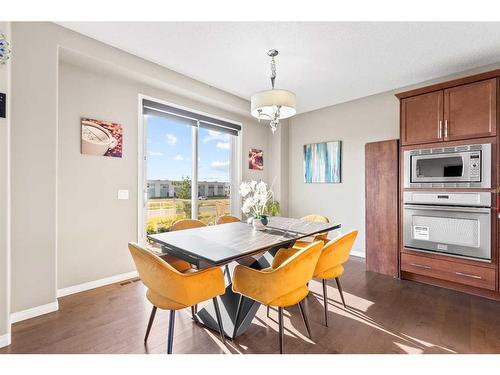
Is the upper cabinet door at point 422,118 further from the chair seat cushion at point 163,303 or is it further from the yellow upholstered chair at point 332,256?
the chair seat cushion at point 163,303

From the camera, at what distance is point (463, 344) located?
178 cm

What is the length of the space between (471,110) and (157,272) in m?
3.51

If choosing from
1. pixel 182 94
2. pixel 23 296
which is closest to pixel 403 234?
pixel 182 94

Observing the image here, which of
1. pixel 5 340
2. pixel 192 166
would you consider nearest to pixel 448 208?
pixel 192 166

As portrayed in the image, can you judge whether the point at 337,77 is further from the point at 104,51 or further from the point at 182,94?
the point at 104,51

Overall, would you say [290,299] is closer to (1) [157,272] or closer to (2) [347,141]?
(1) [157,272]

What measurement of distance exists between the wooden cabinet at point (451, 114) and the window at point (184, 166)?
277 cm

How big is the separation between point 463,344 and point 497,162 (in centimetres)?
188

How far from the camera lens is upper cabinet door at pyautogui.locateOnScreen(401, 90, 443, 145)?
2816 millimetres

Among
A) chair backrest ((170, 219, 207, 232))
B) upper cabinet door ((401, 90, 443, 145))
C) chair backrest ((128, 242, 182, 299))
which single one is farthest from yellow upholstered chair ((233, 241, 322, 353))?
upper cabinet door ((401, 90, 443, 145))

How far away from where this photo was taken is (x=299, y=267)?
152 centimetres

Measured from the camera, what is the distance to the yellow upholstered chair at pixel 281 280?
1.49 metres

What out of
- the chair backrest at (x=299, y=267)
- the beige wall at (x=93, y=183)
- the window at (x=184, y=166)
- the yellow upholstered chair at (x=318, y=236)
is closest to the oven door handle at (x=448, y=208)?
the yellow upholstered chair at (x=318, y=236)

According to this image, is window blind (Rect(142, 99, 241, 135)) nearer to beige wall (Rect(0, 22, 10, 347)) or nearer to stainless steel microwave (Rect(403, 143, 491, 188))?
beige wall (Rect(0, 22, 10, 347))
